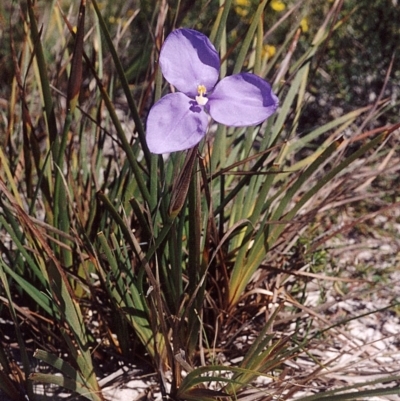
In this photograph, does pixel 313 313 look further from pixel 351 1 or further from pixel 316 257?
pixel 351 1

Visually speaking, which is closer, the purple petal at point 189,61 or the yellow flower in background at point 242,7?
the purple petal at point 189,61

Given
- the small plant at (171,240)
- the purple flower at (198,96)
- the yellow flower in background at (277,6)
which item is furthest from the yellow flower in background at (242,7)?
the purple flower at (198,96)

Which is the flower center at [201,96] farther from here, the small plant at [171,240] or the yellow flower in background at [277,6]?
the yellow flower in background at [277,6]

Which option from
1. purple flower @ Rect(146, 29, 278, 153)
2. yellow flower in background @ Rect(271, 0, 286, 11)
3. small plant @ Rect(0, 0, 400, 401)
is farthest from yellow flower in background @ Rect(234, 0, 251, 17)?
purple flower @ Rect(146, 29, 278, 153)

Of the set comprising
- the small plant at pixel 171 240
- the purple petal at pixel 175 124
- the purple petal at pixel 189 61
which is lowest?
the small plant at pixel 171 240

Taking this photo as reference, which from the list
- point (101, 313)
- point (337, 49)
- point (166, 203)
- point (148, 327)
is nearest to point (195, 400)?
point (148, 327)

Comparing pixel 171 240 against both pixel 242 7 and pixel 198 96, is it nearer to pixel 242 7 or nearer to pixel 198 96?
pixel 198 96

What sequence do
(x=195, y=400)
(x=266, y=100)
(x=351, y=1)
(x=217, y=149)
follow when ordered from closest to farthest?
(x=266, y=100), (x=195, y=400), (x=217, y=149), (x=351, y=1)
